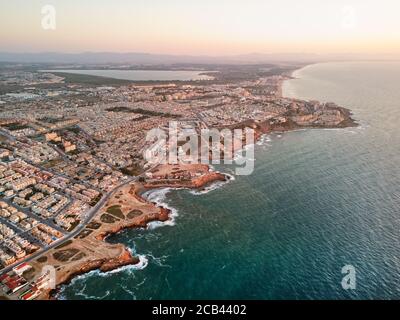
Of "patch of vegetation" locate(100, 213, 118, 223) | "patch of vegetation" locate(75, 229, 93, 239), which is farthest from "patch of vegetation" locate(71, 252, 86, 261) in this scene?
"patch of vegetation" locate(100, 213, 118, 223)

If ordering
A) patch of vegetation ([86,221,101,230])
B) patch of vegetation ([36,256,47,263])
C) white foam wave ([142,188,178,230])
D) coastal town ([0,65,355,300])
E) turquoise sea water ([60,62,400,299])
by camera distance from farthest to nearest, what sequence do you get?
1. white foam wave ([142,188,178,230])
2. patch of vegetation ([86,221,101,230])
3. coastal town ([0,65,355,300])
4. patch of vegetation ([36,256,47,263])
5. turquoise sea water ([60,62,400,299])

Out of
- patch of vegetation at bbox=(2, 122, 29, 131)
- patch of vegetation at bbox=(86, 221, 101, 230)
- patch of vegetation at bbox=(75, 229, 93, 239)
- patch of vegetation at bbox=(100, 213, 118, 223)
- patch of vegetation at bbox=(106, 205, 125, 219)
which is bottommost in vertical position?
patch of vegetation at bbox=(75, 229, 93, 239)

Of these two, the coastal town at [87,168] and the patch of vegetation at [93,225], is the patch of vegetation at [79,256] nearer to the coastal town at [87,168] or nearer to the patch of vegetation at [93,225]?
the coastal town at [87,168]

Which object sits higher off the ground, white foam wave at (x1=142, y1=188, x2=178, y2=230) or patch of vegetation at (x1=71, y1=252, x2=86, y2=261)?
white foam wave at (x1=142, y1=188, x2=178, y2=230)

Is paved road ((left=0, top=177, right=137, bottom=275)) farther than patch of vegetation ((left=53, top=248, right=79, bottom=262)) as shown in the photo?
No

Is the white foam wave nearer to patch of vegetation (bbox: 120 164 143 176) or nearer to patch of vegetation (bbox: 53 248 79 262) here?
patch of vegetation (bbox: 120 164 143 176)

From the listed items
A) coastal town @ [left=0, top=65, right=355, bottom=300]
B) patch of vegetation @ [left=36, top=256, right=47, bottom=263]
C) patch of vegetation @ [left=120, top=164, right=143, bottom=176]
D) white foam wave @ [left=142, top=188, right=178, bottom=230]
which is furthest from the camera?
patch of vegetation @ [left=120, top=164, right=143, bottom=176]
